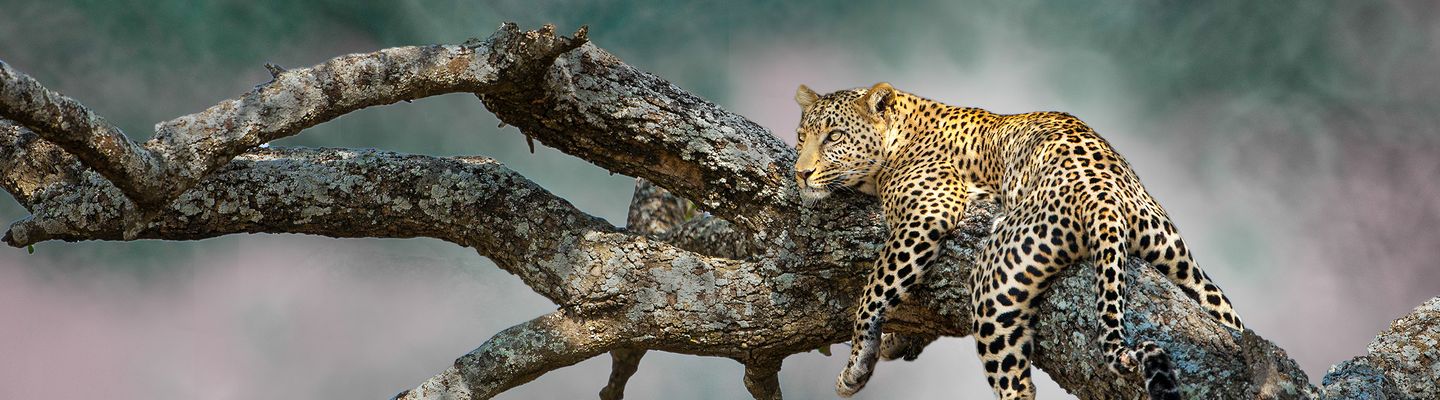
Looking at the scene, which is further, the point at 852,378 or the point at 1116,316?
the point at 852,378

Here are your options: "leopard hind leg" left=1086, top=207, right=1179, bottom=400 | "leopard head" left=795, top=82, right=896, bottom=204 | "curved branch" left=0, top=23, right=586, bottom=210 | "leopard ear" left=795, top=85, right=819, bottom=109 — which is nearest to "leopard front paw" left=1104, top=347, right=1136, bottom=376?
"leopard hind leg" left=1086, top=207, right=1179, bottom=400

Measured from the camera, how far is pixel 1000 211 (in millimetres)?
5949

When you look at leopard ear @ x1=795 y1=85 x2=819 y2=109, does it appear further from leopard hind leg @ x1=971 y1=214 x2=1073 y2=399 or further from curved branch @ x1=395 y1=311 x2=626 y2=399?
leopard hind leg @ x1=971 y1=214 x2=1073 y2=399

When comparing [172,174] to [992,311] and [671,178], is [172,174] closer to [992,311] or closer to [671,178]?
[671,178]

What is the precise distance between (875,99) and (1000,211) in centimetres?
116

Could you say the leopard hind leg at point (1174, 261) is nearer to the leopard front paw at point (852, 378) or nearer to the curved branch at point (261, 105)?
the leopard front paw at point (852, 378)

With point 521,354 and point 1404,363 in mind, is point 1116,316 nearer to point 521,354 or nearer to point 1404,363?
point 1404,363

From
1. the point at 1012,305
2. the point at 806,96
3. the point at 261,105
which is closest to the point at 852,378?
the point at 1012,305

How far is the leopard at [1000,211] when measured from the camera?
5.16 metres

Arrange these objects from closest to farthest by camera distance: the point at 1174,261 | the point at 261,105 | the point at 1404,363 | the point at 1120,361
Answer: the point at 1120,361
the point at 1174,261
the point at 1404,363
the point at 261,105

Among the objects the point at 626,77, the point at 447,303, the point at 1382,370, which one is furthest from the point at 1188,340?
the point at 447,303

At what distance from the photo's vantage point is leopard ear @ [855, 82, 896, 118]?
686 cm

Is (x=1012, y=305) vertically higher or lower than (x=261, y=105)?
lower

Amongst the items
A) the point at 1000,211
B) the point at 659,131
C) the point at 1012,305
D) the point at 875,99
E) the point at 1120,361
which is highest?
the point at 875,99
